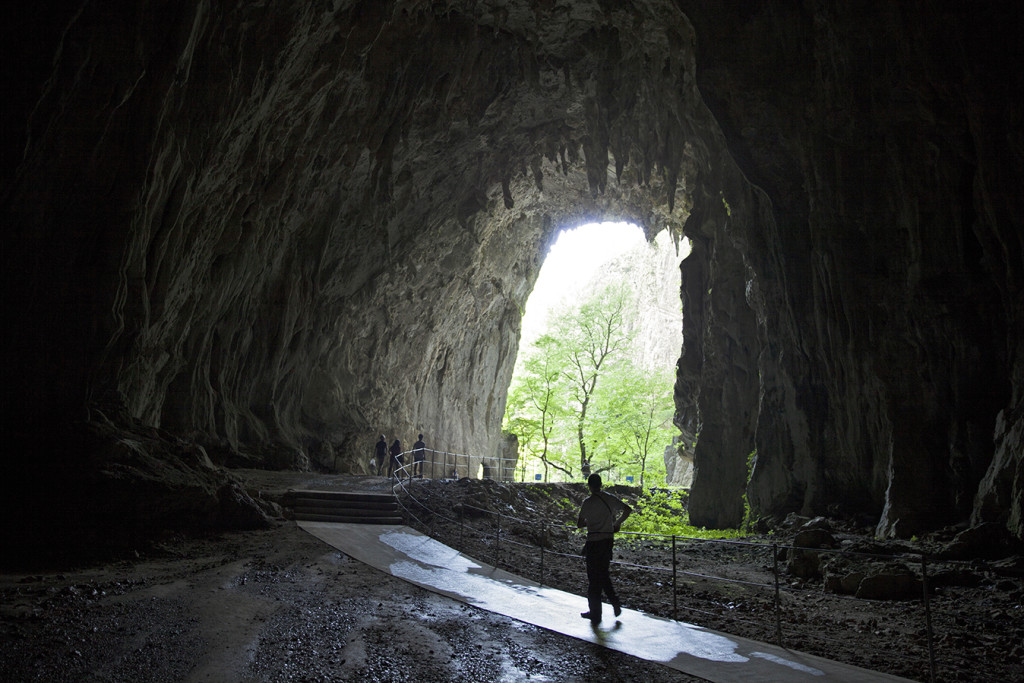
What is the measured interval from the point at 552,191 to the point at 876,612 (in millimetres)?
23666

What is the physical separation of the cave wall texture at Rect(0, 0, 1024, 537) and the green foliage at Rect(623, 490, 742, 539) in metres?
1.16

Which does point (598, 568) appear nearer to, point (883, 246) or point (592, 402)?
point (883, 246)

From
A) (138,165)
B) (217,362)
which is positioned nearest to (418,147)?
(217,362)

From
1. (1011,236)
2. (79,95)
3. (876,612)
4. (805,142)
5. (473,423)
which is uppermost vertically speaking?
(805,142)

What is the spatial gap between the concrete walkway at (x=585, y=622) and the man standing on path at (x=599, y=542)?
220mm

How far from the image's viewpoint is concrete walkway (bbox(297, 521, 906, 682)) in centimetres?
466

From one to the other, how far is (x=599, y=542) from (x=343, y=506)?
772cm

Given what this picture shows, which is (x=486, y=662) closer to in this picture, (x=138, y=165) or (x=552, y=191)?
(x=138, y=165)

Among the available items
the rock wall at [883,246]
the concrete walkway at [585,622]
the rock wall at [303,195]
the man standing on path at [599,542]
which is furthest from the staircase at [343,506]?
the rock wall at [883,246]

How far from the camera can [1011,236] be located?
8.75 meters

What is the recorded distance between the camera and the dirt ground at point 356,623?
4.64m

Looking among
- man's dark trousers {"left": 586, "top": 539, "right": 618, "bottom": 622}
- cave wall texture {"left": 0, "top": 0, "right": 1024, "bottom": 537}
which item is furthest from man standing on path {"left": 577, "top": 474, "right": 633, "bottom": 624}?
cave wall texture {"left": 0, "top": 0, "right": 1024, "bottom": 537}

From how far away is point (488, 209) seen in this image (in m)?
26.0

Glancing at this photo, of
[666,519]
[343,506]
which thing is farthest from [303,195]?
[666,519]
